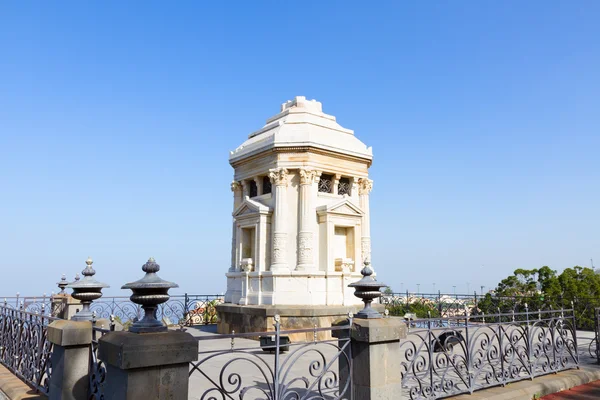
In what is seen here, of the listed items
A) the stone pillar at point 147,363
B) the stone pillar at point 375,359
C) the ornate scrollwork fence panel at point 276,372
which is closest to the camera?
the stone pillar at point 147,363

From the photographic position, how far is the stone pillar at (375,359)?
18.6ft

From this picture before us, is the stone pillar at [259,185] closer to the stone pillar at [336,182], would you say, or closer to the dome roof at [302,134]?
the dome roof at [302,134]

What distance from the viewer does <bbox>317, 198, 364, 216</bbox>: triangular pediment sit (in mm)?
15008

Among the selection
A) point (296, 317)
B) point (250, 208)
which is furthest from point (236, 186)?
point (296, 317)

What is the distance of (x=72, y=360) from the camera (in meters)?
5.78

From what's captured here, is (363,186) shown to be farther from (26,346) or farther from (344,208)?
(26,346)

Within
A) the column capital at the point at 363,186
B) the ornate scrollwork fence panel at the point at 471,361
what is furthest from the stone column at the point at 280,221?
the ornate scrollwork fence panel at the point at 471,361

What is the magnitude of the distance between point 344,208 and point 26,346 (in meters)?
10.4

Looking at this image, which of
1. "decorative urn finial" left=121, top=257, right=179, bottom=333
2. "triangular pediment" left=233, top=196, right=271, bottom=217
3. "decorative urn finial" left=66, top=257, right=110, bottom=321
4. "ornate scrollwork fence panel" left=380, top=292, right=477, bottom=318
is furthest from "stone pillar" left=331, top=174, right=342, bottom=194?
"decorative urn finial" left=121, top=257, right=179, bottom=333

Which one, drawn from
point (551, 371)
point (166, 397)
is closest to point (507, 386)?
point (551, 371)

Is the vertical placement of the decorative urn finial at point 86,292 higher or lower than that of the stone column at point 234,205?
lower

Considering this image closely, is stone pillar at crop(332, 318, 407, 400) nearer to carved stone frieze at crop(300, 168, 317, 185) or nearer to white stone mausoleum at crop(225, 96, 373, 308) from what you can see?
white stone mausoleum at crop(225, 96, 373, 308)

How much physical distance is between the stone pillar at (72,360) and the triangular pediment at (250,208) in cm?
956

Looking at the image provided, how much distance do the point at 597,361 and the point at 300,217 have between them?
9.05 meters
